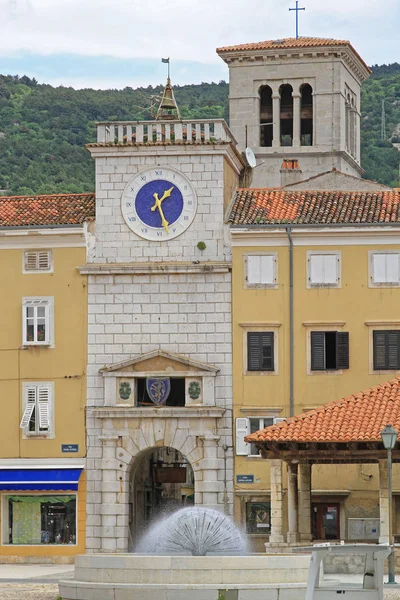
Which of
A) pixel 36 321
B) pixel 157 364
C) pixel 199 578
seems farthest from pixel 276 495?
pixel 199 578

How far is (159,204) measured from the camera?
210ft

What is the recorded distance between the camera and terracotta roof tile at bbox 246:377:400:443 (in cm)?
5534

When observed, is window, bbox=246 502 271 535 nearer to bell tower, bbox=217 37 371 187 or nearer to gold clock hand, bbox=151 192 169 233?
gold clock hand, bbox=151 192 169 233

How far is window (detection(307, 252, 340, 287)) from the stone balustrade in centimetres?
515

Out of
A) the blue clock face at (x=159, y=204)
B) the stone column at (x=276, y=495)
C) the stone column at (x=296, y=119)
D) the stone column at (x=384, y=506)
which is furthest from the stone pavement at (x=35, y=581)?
the stone column at (x=296, y=119)

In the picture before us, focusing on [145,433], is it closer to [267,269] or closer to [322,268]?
[267,269]

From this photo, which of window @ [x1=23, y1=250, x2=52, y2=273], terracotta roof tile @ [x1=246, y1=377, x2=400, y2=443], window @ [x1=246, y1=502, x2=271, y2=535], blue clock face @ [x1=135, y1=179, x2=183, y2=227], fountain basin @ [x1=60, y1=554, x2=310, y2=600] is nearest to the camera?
fountain basin @ [x1=60, y1=554, x2=310, y2=600]

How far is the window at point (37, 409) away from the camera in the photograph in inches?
2501

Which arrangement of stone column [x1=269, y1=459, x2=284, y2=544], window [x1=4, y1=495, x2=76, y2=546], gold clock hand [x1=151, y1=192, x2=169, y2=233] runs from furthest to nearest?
gold clock hand [x1=151, y1=192, x2=169, y2=233]
window [x1=4, y1=495, x2=76, y2=546]
stone column [x1=269, y1=459, x2=284, y2=544]

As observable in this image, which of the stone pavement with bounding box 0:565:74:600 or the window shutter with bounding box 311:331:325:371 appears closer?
the stone pavement with bounding box 0:565:74:600

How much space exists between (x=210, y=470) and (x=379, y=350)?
271 inches

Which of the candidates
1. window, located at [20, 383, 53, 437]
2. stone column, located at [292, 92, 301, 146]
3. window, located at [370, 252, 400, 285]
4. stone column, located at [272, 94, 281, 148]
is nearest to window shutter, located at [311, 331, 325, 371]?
window, located at [370, 252, 400, 285]

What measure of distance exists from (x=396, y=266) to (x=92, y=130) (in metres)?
52.5

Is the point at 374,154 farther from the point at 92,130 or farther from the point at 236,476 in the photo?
the point at 236,476
